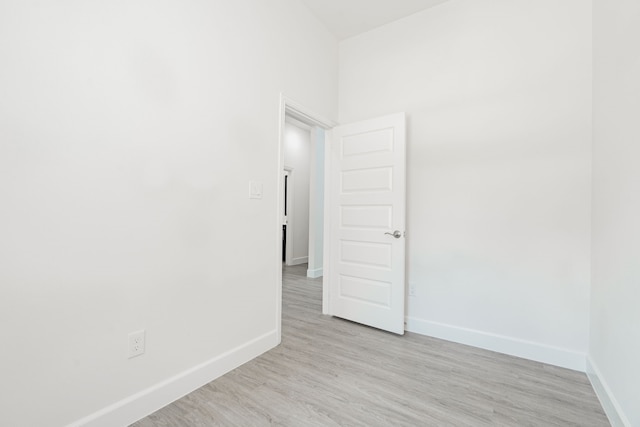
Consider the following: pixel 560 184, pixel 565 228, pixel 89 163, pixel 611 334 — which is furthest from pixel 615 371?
pixel 89 163

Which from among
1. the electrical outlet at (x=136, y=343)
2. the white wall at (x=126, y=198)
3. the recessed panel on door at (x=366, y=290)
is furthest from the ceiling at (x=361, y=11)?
the electrical outlet at (x=136, y=343)

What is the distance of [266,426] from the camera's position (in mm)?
1438

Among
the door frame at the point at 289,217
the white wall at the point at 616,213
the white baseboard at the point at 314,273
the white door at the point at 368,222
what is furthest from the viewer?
the door frame at the point at 289,217

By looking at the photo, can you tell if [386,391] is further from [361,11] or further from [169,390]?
[361,11]

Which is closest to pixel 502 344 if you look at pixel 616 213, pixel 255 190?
pixel 616 213

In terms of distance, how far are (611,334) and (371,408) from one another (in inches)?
55.8

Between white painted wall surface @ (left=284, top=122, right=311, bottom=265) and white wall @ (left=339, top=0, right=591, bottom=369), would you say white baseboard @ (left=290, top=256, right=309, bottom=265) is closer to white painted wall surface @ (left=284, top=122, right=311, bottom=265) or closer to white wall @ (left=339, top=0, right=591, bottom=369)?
white painted wall surface @ (left=284, top=122, right=311, bottom=265)

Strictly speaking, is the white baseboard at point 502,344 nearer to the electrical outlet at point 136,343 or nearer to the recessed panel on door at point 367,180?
the recessed panel on door at point 367,180

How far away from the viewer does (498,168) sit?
2.29 meters

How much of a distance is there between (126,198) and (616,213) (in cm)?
262

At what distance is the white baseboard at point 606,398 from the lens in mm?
1383

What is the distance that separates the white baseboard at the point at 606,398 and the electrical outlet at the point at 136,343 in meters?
2.39

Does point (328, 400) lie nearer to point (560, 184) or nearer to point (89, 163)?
point (89, 163)

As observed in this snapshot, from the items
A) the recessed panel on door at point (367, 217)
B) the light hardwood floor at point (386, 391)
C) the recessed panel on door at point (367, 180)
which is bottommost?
the light hardwood floor at point (386, 391)
